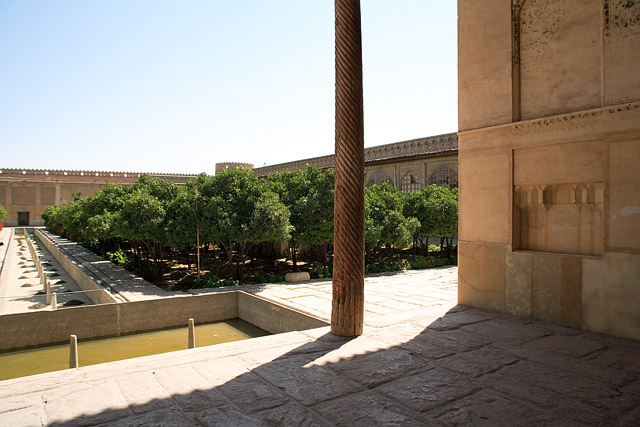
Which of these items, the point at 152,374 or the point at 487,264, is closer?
the point at 152,374

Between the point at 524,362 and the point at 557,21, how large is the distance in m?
4.09

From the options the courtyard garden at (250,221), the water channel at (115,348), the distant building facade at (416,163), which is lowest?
the water channel at (115,348)

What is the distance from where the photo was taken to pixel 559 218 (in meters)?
5.50

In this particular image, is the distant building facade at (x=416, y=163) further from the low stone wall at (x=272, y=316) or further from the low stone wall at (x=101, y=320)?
the low stone wall at (x=101, y=320)

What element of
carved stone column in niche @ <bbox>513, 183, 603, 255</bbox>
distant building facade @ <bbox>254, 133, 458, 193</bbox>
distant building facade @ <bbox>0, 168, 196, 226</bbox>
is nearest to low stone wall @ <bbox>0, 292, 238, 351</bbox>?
carved stone column in niche @ <bbox>513, 183, 603, 255</bbox>

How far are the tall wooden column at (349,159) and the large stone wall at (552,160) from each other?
233cm

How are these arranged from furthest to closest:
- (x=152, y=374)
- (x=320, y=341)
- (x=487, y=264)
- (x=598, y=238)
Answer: (x=487, y=264), (x=598, y=238), (x=320, y=341), (x=152, y=374)

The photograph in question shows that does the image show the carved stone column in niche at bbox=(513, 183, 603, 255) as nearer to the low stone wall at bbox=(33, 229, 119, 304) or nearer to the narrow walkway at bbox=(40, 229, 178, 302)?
the narrow walkway at bbox=(40, 229, 178, 302)

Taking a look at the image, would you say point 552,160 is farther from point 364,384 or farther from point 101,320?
point 101,320

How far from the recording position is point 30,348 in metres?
8.66

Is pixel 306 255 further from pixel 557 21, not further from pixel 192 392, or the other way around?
pixel 192 392

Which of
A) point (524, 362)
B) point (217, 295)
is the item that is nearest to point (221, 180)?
point (217, 295)

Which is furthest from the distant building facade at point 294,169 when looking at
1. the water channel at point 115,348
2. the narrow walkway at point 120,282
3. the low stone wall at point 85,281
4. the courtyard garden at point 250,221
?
the water channel at point 115,348

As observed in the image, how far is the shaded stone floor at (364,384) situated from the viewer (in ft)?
9.30
